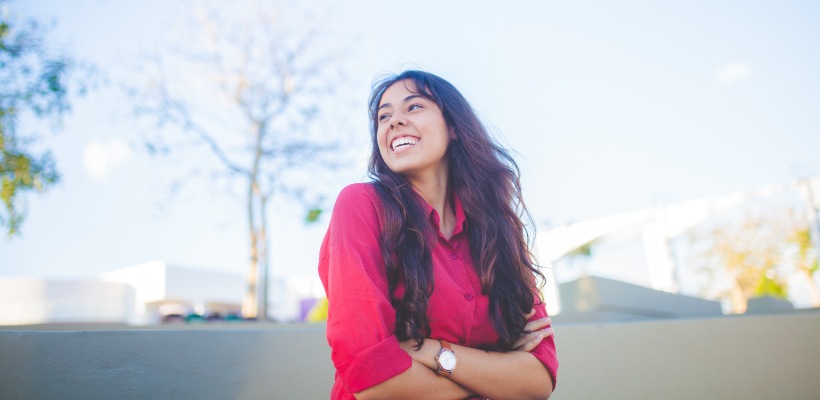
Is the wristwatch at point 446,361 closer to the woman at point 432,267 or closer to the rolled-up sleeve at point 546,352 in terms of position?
the woman at point 432,267

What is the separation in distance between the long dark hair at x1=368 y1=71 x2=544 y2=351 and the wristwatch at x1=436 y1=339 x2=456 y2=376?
2.6 inches

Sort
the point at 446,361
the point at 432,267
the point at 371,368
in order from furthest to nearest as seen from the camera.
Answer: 1. the point at 432,267
2. the point at 446,361
3. the point at 371,368

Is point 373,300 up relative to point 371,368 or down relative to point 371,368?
up

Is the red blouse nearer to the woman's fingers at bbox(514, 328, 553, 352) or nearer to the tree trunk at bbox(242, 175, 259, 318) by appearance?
the woman's fingers at bbox(514, 328, 553, 352)

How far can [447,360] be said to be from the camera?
136 cm

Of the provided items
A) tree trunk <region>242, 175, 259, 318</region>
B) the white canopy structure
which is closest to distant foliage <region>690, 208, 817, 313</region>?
the white canopy structure

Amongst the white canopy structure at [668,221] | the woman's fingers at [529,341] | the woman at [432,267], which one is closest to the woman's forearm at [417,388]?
the woman at [432,267]

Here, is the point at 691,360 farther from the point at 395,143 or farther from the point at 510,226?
the point at 395,143

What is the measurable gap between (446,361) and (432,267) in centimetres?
27

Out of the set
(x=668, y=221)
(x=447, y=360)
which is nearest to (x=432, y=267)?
(x=447, y=360)

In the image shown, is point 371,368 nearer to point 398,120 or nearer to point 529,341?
point 529,341

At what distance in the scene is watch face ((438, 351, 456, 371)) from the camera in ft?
4.42

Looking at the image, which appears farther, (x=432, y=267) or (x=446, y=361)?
(x=432, y=267)

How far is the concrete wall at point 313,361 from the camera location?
1.83 metres
